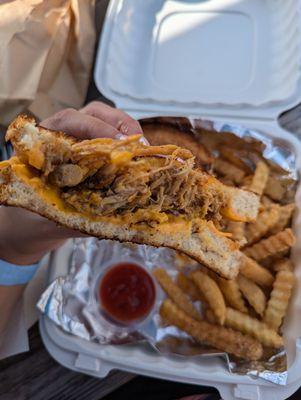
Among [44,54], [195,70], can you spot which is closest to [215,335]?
[195,70]

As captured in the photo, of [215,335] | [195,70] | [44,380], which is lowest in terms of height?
[44,380]

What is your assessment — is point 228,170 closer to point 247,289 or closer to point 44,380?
point 247,289

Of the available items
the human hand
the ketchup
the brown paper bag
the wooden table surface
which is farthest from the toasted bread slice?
the brown paper bag

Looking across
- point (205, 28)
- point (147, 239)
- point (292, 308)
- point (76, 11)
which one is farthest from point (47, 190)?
point (205, 28)

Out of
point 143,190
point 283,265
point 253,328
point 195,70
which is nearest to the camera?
point 143,190

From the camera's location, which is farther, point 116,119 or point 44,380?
point 44,380

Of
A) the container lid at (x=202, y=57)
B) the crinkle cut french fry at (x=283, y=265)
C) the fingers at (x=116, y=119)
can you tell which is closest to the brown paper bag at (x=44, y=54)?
the container lid at (x=202, y=57)

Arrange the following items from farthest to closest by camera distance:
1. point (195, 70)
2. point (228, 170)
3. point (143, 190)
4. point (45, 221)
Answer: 1. point (195, 70)
2. point (228, 170)
3. point (45, 221)
4. point (143, 190)
